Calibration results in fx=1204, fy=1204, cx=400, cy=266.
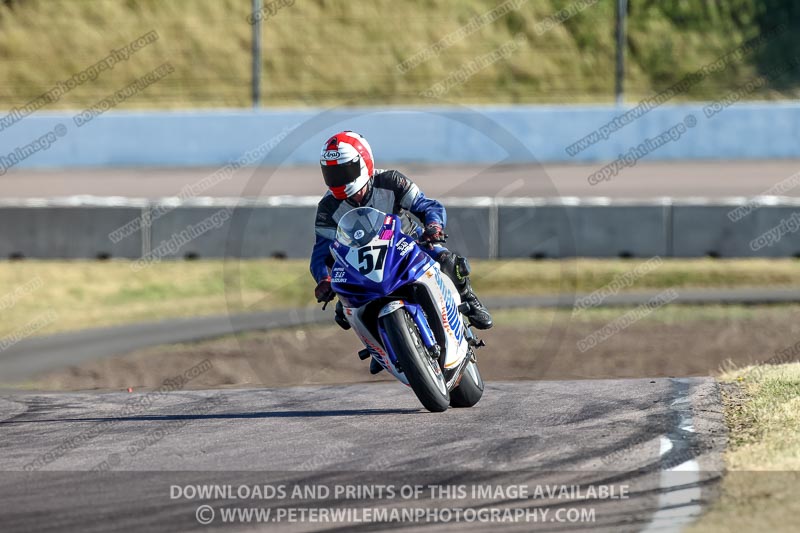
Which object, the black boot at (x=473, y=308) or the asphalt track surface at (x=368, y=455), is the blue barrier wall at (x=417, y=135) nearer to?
the asphalt track surface at (x=368, y=455)

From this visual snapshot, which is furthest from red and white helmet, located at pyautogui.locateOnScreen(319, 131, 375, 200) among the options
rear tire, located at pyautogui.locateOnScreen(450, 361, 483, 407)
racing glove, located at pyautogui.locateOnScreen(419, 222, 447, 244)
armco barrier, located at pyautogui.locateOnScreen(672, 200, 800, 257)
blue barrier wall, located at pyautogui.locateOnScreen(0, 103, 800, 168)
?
blue barrier wall, located at pyautogui.locateOnScreen(0, 103, 800, 168)

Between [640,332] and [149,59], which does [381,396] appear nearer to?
[640,332]

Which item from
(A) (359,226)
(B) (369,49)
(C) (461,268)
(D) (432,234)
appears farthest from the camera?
(B) (369,49)

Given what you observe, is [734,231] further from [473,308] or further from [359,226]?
[359,226]

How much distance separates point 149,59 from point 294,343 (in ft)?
57.1

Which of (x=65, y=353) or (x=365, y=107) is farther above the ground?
(x=365, y=107)

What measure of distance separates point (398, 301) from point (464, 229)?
11484mm

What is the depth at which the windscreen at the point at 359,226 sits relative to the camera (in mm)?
7582

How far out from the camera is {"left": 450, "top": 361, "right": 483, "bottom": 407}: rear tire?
8.39 metres

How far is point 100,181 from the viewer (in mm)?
26828

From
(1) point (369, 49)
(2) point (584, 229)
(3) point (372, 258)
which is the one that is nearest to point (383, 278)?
(3) point (372, 258)

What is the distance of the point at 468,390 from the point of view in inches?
332

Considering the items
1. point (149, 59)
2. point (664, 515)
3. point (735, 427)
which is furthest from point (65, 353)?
point (149, 59)

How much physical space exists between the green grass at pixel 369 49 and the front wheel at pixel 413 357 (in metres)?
22.5
